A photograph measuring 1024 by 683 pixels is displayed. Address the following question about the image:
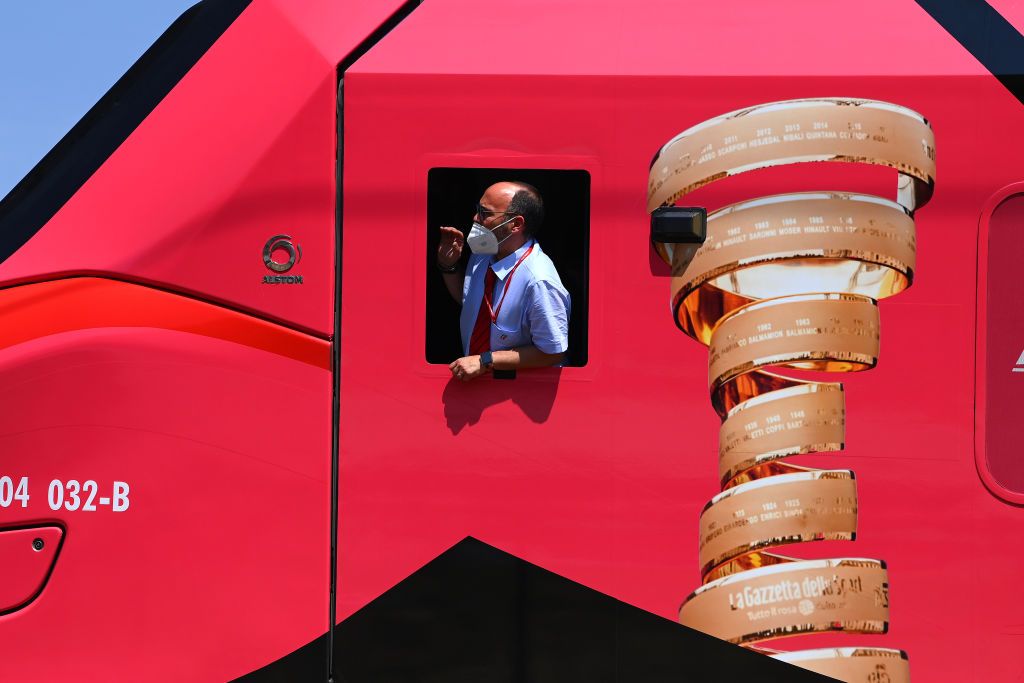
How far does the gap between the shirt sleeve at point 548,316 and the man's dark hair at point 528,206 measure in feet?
0.64

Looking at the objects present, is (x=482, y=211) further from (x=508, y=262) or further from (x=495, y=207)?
(x=508, y=262)

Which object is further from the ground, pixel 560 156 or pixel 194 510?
pixel 560 156

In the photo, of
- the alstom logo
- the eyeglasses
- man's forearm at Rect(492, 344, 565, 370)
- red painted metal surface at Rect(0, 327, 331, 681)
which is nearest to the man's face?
the eyeglasses

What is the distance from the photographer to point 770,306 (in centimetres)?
301

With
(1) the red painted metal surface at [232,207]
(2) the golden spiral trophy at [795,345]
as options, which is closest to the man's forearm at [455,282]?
(1) the red painted metal surface at [232,207]

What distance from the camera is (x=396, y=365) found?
3061 mm

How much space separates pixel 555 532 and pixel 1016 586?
1.41m

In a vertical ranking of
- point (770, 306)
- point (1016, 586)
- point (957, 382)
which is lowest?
point (1016, 586)

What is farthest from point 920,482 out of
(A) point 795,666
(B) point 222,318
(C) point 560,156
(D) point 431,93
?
(B) point 222,318

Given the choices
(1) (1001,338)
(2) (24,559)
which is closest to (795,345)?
(1) (1001,338)

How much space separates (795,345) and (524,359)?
0.84 meters

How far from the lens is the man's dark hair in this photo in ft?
10.2

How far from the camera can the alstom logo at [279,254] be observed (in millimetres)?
3043

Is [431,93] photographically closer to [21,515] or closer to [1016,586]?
[21,515]
